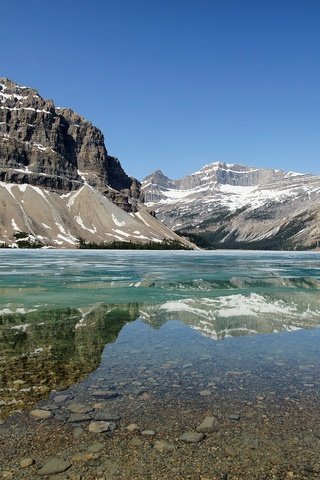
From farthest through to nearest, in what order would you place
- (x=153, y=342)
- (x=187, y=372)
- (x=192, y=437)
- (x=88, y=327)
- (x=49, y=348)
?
(x=88, y=327) → (x=153, y=342) → (x=49, y=348) → (x=187, y=372) → (x=192, y=437)

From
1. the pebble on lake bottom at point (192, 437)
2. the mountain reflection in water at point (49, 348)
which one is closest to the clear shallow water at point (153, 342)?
the mountain reflection in water at point (49, 348)

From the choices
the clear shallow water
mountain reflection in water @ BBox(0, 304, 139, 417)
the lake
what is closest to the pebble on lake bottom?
the lake

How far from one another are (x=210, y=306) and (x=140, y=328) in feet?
37.6

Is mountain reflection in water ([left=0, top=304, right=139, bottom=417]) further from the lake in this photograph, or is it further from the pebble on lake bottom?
the pebble on lake bottom

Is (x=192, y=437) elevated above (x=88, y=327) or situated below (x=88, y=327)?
above

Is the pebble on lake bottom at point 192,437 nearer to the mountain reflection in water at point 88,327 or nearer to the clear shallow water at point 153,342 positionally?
the clear shallow water at point 153,342

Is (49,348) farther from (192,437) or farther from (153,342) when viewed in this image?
(192,437)

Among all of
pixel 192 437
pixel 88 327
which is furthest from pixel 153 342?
pixel 192 437

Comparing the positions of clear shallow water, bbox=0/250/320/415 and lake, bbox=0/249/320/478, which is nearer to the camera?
lake, bbox=0/249/320/478

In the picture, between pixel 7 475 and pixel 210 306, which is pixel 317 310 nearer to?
pixel 210 306

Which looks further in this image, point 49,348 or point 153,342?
point 153,342

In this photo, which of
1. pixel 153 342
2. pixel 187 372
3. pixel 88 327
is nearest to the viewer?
pixel 187 372

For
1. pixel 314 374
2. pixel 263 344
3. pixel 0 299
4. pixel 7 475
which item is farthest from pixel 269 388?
pixel 0 299

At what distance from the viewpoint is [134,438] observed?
438 inches
